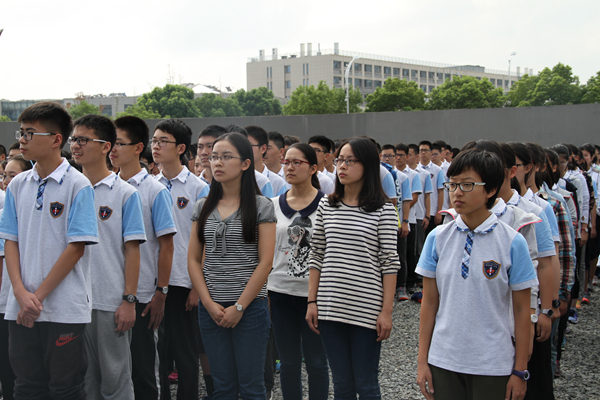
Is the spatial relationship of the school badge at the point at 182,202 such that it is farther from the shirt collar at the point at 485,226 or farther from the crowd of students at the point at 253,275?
the shirt collar at the point at 485,226

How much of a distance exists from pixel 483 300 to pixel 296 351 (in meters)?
1.45

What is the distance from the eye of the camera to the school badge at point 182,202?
3852 mm

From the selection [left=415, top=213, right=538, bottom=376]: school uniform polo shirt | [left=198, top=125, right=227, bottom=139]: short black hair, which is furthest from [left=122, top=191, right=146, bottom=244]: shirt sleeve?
[left=415, top=213, right=538, bottom=376]: school uniform polo shirt

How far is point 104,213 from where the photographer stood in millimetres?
3078

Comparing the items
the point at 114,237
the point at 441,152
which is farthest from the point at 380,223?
the point at 441,152

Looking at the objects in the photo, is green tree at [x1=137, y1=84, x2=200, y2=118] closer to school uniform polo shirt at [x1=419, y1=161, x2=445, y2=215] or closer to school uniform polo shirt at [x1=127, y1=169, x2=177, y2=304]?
school uniform polo shirt at [x1=419, y1=161, x2=445, y2=215]

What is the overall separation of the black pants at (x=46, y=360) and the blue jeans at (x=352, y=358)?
1388 millimetres

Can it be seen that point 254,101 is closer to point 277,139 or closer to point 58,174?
point 277,139

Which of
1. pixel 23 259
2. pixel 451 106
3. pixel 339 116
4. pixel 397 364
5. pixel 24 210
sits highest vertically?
pixel 451 106

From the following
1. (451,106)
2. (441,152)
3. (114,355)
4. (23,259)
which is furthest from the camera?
(451,106)

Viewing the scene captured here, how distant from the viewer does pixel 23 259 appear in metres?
2.76

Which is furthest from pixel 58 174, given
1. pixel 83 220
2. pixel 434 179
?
pixel 434 179

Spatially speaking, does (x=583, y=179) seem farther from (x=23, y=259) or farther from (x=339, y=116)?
(x=339, y=116)

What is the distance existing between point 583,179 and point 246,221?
535 centimetres
